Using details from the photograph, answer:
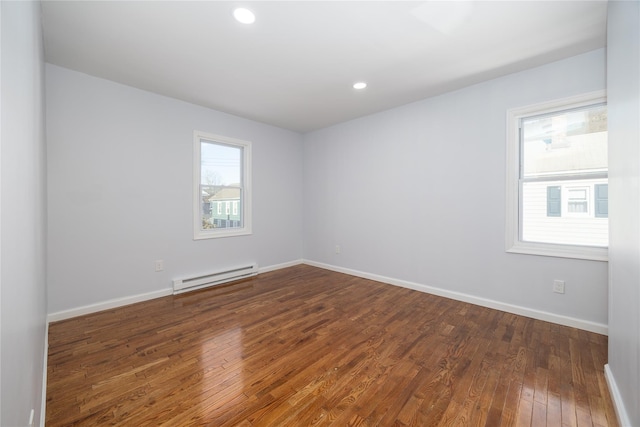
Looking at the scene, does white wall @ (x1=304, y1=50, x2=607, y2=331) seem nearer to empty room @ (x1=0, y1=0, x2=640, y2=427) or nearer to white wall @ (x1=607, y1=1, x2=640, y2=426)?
empty room @ (x1=0, y1=0, x2=640, y2=427)

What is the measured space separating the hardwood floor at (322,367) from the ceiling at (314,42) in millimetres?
2600

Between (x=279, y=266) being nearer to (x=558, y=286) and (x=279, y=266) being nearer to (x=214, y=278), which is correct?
(x=214, y=278)

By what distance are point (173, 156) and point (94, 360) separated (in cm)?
242

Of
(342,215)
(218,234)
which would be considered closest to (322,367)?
(218,234)

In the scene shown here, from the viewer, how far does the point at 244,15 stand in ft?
6.41


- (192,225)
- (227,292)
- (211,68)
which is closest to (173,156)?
(192,225)

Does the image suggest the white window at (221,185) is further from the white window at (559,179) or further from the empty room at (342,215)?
the white window at (559,179)

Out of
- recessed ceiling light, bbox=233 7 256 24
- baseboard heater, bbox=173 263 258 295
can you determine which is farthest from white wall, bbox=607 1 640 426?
baseboard heater, bbox=173 263 258 295

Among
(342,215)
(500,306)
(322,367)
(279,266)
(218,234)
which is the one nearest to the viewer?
(322,367)

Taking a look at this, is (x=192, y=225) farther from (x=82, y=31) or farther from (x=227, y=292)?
(x=82, y=31)

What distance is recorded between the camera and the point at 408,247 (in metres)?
3.69

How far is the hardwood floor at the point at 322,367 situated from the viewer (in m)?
1.50

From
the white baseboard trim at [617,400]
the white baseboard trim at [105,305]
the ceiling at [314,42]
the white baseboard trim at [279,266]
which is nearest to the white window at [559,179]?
the ceiling at [314,42]

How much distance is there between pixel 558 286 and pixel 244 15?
3723 millimetres
